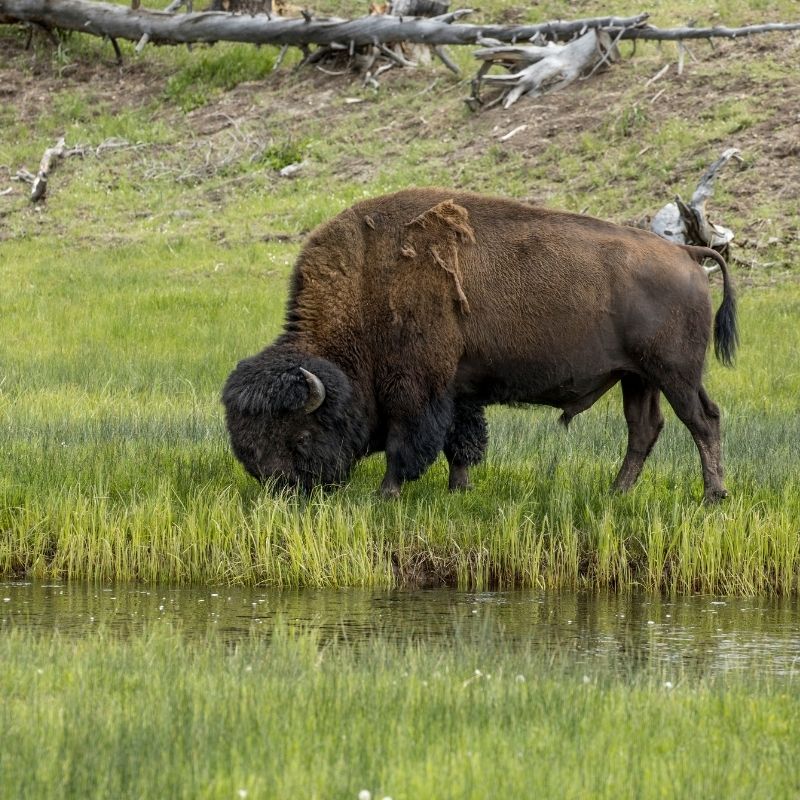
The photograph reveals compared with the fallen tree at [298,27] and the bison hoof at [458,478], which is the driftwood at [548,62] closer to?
the fallen tree at [298,27]

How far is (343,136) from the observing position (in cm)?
2406

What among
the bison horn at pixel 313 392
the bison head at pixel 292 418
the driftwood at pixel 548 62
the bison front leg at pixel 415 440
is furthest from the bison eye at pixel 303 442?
the driftwood at pixel 548 62

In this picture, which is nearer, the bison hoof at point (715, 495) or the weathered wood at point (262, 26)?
the bison hoof at point (715, 495)

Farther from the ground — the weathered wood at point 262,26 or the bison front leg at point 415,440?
the bison front leg at point 415,440

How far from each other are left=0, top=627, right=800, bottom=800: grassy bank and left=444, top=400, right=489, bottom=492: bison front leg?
175 inches

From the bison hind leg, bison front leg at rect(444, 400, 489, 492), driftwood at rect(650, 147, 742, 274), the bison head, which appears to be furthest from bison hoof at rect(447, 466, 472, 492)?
driftwood at rect(650, 147, 742, 274)

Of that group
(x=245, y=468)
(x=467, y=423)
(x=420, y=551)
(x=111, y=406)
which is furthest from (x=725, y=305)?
(x=111, y=406)

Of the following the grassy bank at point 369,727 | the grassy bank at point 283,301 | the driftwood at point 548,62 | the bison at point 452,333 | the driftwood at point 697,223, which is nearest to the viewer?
the grassy bank at point 369,727

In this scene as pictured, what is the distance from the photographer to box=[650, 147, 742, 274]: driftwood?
711 inches

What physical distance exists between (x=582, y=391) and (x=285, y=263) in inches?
403

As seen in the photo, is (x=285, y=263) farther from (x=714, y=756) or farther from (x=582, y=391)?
(x=714, y=756)

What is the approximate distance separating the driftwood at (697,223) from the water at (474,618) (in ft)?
32.0

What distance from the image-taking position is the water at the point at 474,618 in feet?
23.8

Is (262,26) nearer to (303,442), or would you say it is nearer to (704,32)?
(704,32)
